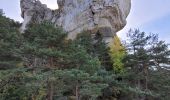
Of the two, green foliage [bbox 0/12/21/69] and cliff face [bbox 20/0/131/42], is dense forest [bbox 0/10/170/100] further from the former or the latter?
cliff face [bbox 20/0/131/42]

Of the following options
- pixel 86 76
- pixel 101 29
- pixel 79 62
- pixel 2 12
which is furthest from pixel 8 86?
pixel 101 29

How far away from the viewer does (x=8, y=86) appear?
597 inches

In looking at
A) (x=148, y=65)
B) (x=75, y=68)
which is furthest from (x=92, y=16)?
(x=75, y=68)

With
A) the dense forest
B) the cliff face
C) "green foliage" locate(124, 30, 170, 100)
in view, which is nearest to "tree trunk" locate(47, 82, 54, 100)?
the dense forest

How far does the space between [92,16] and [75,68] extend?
1738 cm

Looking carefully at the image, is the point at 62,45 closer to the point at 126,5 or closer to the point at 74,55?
the point at 74,55

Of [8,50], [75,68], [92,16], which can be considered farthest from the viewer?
[92,16]

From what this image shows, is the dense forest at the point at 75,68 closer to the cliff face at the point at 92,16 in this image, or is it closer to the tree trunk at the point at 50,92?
the tree trunk at the point at 50,92

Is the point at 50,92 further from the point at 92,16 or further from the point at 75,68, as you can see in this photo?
the point at 92,16

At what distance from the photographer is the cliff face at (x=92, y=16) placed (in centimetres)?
3519

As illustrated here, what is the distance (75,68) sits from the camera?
62.1 feet

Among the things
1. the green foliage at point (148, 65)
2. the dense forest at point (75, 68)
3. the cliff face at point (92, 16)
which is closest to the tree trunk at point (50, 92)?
the dense forest at point (75, 68)

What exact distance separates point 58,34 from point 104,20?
1551cm

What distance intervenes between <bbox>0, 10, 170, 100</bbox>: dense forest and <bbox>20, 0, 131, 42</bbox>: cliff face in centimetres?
669
